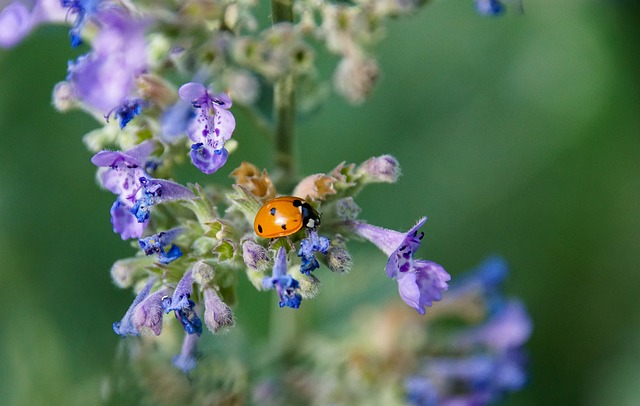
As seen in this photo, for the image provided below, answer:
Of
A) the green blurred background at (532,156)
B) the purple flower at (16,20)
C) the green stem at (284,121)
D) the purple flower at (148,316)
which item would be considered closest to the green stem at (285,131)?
the green stem at (284,121)

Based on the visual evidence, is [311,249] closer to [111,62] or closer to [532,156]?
[111,62]

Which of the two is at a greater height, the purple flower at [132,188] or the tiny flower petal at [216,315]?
the purple flower at [132,188]

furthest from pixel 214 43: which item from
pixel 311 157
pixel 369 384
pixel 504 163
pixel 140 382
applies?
pixel 504 163

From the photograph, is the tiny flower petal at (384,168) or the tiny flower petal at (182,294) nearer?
the tiny flower petal at (182,294)

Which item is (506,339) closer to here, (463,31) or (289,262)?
(289,262)

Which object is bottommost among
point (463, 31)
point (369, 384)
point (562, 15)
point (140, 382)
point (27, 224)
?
point (27, 224)

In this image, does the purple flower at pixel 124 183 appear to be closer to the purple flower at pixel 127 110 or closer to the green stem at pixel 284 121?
the purple flower at pixel 127 110
